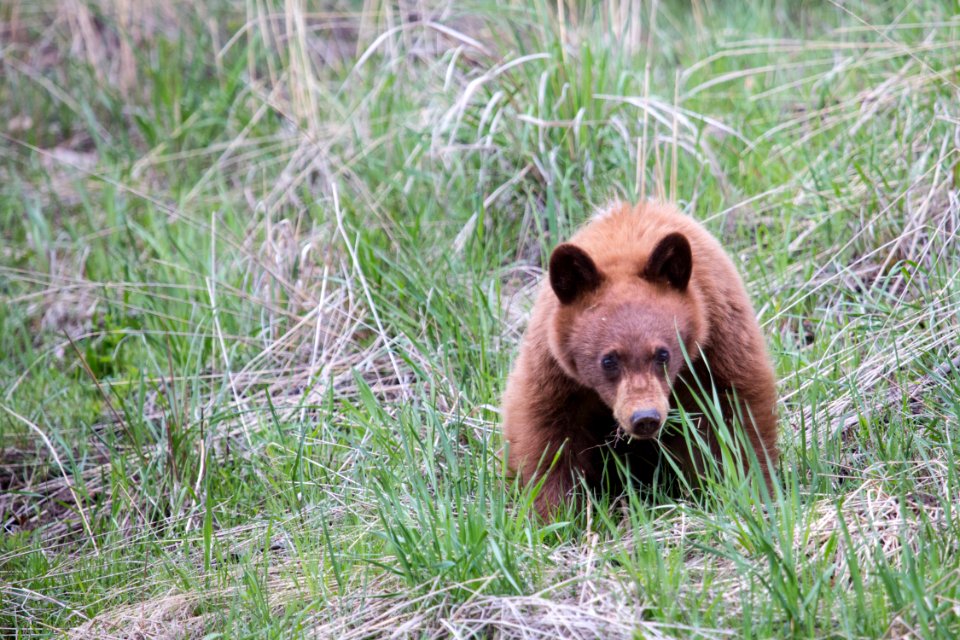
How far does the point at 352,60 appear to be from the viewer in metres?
8.37

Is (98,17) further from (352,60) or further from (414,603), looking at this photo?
(414,603)

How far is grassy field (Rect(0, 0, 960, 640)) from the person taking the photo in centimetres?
322

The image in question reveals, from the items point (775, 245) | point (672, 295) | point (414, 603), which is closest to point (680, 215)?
point (672, 295)

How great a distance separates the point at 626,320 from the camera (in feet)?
11.9

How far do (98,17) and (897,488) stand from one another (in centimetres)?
766

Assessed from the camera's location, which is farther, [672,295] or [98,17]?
[98,17]

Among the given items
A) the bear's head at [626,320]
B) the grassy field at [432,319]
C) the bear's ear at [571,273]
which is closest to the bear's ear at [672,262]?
the bear's head at [626,320]

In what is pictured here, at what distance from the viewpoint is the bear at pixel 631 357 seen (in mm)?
3592

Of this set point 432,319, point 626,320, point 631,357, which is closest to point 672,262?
point 626,320

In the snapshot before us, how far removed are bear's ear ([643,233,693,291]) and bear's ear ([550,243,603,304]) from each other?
0.62 feet

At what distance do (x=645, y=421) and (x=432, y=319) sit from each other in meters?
2.02

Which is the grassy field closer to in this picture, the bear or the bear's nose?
the bear

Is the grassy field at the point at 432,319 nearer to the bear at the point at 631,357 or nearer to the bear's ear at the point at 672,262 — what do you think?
the bear at the point at 631,357

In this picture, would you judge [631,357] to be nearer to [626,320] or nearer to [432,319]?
[626,320]
